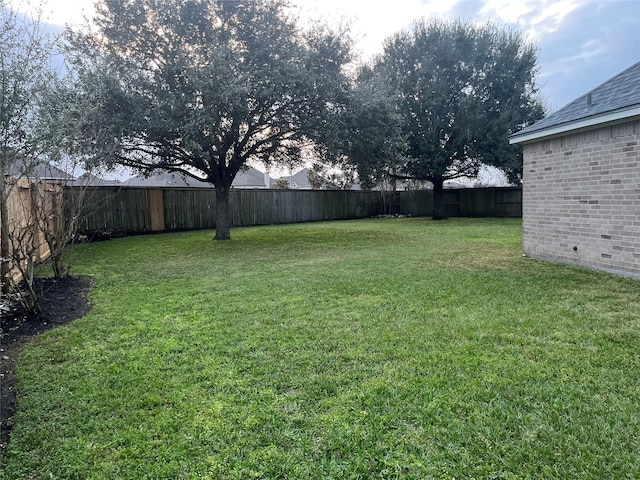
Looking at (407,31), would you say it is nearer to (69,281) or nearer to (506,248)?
(506,248)

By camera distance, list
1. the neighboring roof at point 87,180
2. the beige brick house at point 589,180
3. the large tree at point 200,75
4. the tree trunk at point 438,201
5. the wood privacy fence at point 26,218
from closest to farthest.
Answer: the wood privacy fence at point 26,218 → the beige brick house at point 589,180 → the neighboring roof at point 87,180 → the large tree at point 200,75 → the tree trunk at point 438,201

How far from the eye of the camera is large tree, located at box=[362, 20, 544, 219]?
16.1m

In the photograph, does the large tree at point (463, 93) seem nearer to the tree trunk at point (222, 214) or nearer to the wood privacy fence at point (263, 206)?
the wood privacy fence at point (263, 206)

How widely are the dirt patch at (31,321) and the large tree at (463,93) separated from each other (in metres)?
13.2

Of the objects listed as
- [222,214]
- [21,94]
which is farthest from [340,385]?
[222,214]

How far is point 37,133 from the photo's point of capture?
3678 millimetres

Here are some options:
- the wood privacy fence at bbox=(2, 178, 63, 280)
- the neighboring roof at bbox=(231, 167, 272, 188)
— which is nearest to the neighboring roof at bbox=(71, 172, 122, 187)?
the wood privacy fence at bbox=(2, 178, 63, 280)

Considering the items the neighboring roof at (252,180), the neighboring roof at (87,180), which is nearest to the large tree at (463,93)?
the neighboring roof at (87,180)

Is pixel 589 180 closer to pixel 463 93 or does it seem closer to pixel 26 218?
pixel 26 218

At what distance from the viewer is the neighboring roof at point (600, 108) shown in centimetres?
496

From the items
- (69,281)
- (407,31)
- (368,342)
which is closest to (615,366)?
(368,342)

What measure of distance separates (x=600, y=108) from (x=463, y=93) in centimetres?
1220

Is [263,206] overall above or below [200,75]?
below

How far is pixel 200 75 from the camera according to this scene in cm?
773
